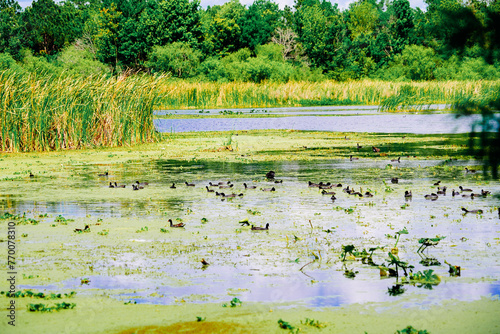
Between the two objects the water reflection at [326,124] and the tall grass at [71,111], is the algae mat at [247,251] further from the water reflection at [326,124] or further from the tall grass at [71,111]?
the water reflection at [326,124]

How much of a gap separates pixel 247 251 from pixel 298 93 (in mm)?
43448

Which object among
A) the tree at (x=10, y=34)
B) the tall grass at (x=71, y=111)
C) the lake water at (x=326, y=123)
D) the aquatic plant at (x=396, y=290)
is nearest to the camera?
the aquatic plant at (x=396, y=290)

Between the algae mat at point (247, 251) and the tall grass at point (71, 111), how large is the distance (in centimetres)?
462

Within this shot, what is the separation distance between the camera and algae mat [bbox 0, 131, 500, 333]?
5.62 metres

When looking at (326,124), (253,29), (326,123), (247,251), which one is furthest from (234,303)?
(253,29)

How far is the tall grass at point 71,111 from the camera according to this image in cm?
1975

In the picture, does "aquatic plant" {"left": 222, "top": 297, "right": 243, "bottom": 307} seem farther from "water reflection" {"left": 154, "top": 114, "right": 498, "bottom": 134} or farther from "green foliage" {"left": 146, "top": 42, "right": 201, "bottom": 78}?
"green foliage" {"left": 146, "top": 42, "right": 201, "bottom": 78}

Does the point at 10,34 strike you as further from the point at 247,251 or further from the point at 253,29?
the point at 247,251

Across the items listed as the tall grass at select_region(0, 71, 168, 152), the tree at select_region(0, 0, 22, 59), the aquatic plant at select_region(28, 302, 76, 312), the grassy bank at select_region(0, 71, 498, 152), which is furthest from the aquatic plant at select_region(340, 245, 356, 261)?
the tree at select_region(0, 0, 22, 59)

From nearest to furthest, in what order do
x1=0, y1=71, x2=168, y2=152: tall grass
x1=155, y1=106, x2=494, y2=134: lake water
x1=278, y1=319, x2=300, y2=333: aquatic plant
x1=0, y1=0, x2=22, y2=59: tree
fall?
x1=278, y1=319, x2=300, y2=333: aquatic plant → x1=0, y1=71, x2=168, y2=152: tall grass → x1=155, y1=106, x2=494, y2=134: lake water → x1=0, y1=0, x2=22, y2=59: tree

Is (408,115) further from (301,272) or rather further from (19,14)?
(19,14)

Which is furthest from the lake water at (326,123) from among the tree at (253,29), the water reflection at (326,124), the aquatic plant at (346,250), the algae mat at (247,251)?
the tree at (253,29)

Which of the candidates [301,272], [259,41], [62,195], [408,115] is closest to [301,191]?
[62,195]

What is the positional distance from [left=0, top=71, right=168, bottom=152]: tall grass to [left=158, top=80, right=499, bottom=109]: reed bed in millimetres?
22329
